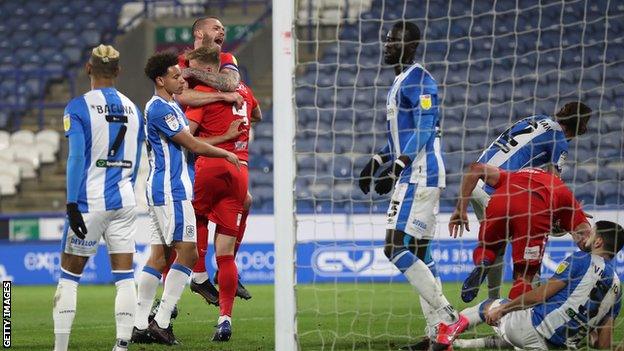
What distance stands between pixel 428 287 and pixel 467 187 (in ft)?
2.47

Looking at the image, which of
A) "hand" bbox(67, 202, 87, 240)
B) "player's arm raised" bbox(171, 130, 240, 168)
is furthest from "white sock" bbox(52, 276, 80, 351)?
"player's arm raised" bbox(171, 130, 240, 168)

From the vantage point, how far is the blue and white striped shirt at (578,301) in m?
6.96

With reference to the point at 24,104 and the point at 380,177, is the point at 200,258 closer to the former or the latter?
the point at 380,177

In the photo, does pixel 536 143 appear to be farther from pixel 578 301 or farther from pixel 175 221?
pixel 175 221

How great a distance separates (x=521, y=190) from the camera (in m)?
7.62

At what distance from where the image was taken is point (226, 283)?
26.6 feet

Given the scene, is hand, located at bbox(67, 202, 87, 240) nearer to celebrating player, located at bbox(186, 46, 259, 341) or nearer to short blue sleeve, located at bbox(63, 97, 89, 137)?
short blue sleeve, located at bbox(63, 97, 89, 137)

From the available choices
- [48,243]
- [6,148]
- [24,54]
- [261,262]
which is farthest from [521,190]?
[24,54]

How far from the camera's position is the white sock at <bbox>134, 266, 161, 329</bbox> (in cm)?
754

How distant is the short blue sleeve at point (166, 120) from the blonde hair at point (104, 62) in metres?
0.72

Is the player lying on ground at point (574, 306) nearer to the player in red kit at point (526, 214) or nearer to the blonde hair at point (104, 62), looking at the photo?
the player in red kit at point (526, 214)

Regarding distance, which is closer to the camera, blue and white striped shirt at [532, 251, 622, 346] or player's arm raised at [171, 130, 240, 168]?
blue and white striped shirt at [532, 251, 622, 346]

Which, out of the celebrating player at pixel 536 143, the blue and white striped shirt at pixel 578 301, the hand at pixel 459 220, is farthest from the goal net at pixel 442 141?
the blue and white striped shirt at pixel 578 301

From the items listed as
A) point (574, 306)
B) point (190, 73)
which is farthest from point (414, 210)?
point (190, 73)
